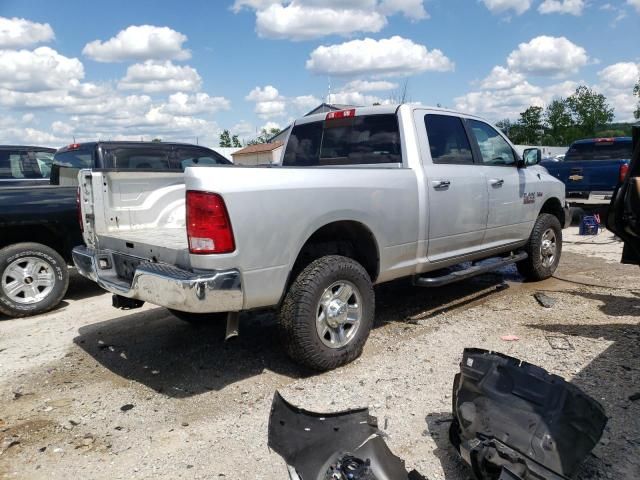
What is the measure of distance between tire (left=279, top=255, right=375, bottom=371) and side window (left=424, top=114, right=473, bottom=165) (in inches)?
59.6

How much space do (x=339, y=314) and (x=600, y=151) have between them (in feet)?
35.1

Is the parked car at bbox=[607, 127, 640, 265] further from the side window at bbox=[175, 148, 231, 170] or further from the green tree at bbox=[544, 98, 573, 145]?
the green tree at bbox=[544, 98, 573, 145]

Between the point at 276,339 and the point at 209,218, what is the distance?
189 centimetres

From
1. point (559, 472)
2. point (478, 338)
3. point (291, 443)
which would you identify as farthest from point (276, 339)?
point (559, 472)

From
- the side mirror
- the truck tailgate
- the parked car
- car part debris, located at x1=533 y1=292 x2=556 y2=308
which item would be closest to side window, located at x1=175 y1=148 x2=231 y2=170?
the truck tailgate

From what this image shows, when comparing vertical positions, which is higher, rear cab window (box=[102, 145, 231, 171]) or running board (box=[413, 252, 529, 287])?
rear cab window (box=[102, 145, 231, 171])

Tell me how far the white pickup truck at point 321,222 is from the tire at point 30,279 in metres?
1.60

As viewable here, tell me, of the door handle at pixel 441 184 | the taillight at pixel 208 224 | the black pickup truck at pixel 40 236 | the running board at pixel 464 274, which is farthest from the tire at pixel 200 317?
the door handle at pixel 441 184

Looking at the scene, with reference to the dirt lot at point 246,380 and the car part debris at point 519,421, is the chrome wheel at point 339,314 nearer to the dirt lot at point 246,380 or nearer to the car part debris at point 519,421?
the dirt lot at point 246,380

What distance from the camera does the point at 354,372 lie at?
3961mm

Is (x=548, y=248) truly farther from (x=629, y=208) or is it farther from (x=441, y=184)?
(x=629, y=208)

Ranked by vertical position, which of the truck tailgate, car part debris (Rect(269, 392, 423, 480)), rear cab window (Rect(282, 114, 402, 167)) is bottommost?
car part debris (Rect(269, 392, 423, 480))

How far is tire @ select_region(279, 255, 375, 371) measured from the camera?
12.0 feet

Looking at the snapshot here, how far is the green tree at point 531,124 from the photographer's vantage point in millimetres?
72625
